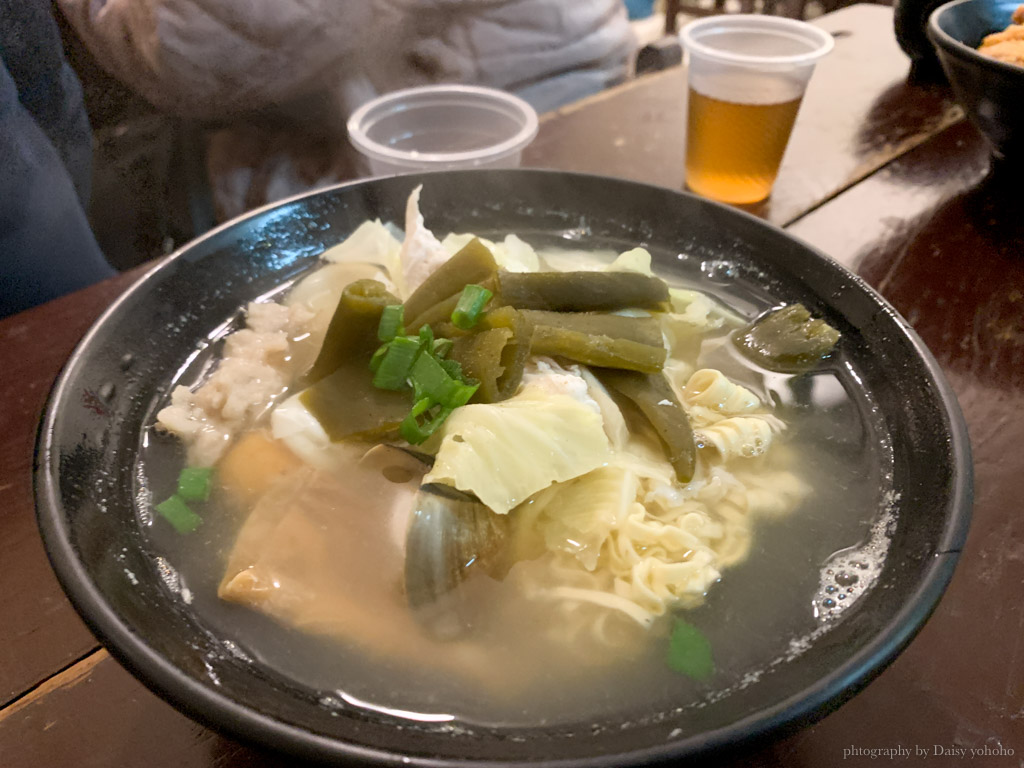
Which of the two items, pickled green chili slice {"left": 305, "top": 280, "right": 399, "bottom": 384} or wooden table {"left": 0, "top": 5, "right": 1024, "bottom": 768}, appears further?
pickled green chili slice {"left": 305, "top": 280, "right": 399, "bottom": 384}

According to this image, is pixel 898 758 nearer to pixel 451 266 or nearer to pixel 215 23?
pixel 451 266

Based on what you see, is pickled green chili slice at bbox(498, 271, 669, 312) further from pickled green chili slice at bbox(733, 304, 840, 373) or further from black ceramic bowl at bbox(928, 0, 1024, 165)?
black ceramic bowl at bbox(928, 0, 1024, 165)

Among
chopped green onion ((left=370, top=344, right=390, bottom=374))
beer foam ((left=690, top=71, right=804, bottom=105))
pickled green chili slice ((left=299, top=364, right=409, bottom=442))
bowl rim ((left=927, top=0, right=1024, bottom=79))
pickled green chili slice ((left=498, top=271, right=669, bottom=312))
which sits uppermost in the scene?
bowl rim ((left=927, top=0, right=1024, bottom=79))

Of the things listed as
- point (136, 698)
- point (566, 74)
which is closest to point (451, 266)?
point (136, 698)

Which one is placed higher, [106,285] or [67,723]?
[106,285]

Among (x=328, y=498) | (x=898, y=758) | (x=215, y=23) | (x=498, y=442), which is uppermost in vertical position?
(x=215, y=23)

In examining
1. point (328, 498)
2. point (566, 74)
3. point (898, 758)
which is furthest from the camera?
point (566, 74)

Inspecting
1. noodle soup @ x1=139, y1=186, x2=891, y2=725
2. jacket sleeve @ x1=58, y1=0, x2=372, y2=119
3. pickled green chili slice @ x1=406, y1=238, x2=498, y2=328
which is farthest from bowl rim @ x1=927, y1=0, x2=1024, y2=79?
jacket sleeve @ x1=58, y1=0, x2=372, y2=119

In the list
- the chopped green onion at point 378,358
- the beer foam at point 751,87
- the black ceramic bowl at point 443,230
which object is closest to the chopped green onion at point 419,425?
the chopped green onion at point 378,358
